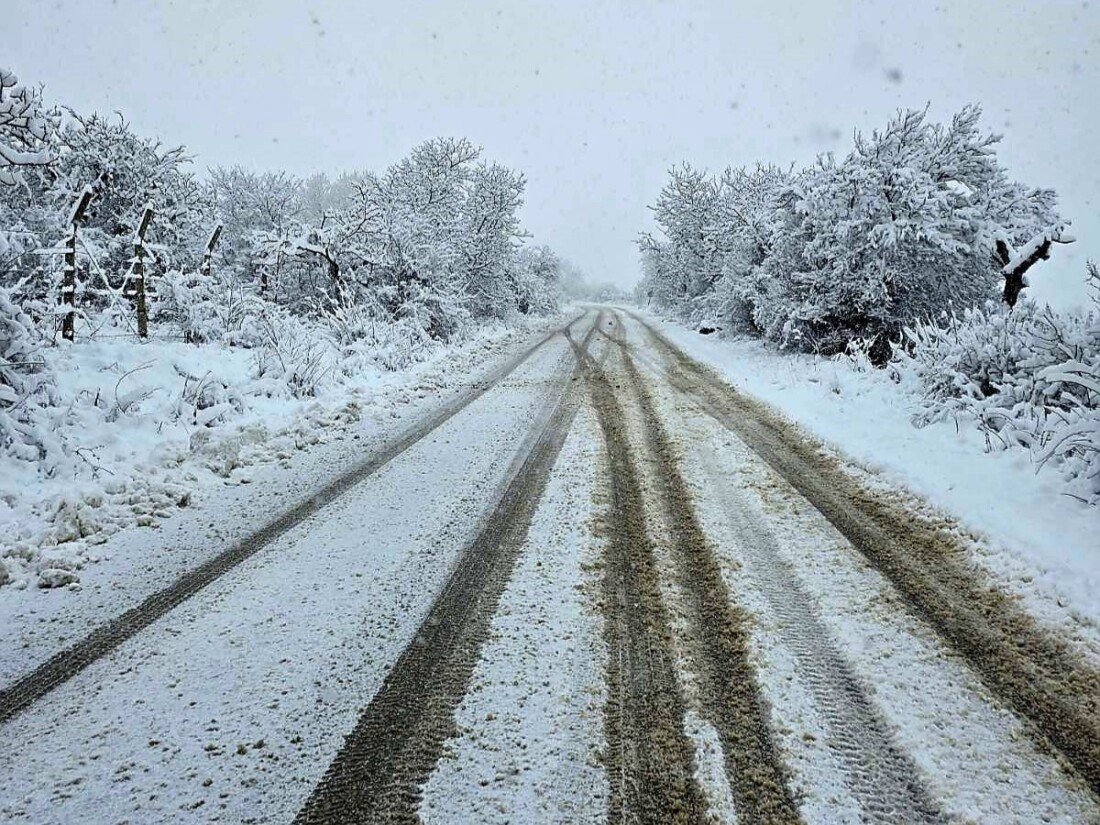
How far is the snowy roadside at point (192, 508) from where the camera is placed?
3.10 meters

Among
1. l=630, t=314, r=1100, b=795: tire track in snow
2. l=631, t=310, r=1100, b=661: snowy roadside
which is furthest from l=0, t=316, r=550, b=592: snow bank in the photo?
l=631, t=310, r=1100, b=661: snowy roadside

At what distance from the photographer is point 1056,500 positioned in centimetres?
443

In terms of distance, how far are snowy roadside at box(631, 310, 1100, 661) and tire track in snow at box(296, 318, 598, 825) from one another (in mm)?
3070

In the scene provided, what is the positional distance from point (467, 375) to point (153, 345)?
17.4ft

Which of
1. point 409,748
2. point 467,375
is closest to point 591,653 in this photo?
point 409,748

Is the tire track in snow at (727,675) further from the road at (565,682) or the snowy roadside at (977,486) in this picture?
the snowy roadside at (977,486)

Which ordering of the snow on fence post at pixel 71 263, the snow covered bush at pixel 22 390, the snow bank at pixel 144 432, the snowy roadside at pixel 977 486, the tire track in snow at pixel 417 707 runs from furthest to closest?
the snow on fence post at pixel 71 263
the snow covered bush at pixel 22 390
the snow bank at pixel 144 432
the snowy roadside at pixel 977 486
the tire track in snow at pixel 417 707

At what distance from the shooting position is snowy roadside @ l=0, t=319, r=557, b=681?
310cm

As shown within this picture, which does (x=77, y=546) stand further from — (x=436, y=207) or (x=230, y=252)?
(x=230, y=252)

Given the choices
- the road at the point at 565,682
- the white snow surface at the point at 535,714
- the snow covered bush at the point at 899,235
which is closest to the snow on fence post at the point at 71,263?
the road at the point at 565,682

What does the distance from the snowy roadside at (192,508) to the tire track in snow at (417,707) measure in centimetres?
172

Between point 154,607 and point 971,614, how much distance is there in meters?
4.52

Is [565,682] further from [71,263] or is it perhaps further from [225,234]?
[225,234]

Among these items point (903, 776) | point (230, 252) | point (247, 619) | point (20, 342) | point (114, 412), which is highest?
point (230, 252)
